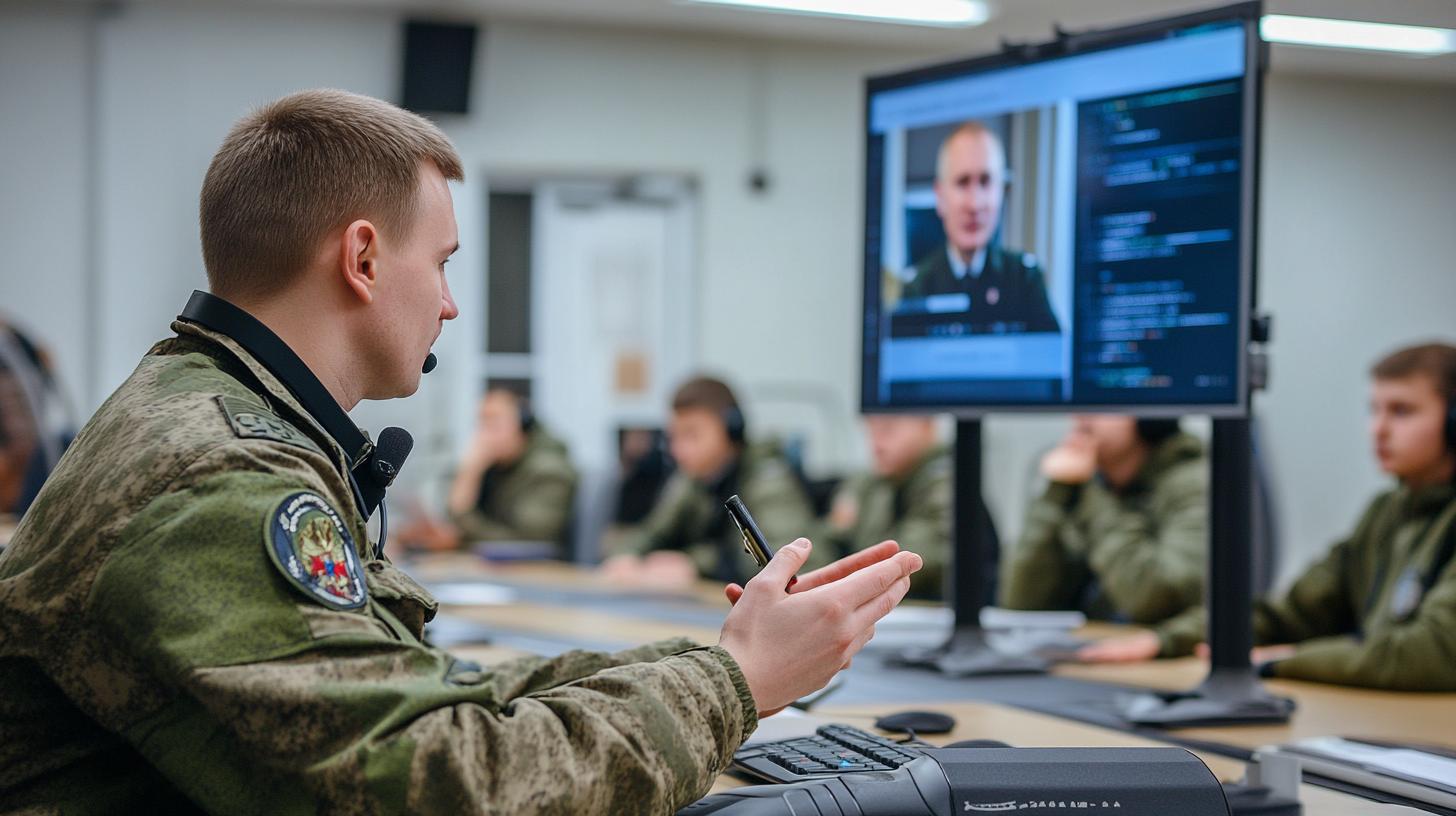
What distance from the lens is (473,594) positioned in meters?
2.74

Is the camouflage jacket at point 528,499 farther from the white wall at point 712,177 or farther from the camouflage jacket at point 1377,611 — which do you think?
the camouflage jacket at point 1377,611

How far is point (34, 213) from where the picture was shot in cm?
555

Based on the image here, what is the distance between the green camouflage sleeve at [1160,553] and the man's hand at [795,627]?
178 cm

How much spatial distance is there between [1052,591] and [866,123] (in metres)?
1.60

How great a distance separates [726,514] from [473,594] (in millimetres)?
1379

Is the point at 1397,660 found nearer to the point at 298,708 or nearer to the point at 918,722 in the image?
the point at 918,722

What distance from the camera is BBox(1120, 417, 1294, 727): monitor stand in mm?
1549

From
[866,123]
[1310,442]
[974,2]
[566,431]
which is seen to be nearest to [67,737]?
[866,123]

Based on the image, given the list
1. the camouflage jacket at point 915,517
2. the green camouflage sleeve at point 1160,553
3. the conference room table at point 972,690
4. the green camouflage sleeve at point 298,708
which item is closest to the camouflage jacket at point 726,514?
the camouflage jacket at point 915,517

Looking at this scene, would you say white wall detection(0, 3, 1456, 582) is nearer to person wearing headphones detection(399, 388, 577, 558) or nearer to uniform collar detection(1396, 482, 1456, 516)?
person wearing headphones detection(399, 388, 577, 558)

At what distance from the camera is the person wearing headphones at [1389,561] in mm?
Answer: 1992

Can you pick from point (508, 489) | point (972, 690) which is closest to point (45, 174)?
point (508, 489)

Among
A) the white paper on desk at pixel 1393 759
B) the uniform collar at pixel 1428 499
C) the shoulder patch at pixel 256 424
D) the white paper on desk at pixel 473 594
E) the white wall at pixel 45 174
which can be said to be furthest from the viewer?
the white wall at pixel 45 174

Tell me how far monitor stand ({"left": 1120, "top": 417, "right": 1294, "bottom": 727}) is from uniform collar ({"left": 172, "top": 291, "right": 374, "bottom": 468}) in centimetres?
99
